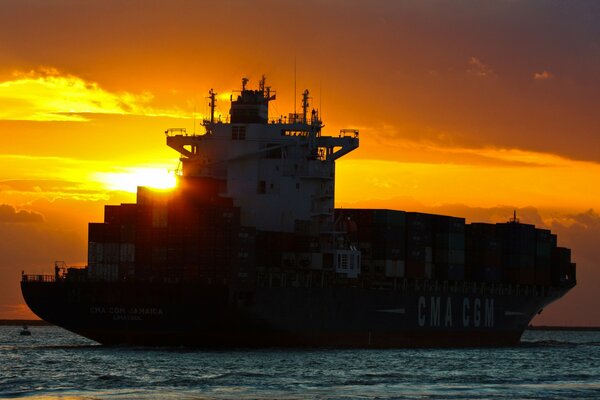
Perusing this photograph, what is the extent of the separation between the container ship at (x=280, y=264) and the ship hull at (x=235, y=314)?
0.08 metres

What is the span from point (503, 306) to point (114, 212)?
129ft

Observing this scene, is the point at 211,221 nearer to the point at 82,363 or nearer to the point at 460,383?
the point at 82,363

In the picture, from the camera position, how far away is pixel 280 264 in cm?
8512

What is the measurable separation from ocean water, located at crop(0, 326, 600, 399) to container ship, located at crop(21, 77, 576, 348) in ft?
7.96

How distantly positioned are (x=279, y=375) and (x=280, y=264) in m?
21.9

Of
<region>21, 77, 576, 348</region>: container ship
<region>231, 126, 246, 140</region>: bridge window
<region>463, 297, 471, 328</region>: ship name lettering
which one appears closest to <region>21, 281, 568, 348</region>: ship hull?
<region>21, 77, 576, 348</region>: container ship

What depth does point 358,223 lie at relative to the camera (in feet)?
305

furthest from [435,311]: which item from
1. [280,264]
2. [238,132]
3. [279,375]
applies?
[279,375]

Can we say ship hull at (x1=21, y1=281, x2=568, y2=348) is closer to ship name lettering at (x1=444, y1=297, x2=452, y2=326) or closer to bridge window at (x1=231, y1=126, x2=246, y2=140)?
ship name lettering at (x1=444, y1=297, x2=452, y2=326)

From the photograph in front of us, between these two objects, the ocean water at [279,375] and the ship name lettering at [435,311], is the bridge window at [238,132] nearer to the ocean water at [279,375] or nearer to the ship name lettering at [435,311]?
the ocean water at [279,375]

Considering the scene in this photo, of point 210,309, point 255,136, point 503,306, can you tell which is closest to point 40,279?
point 210,309

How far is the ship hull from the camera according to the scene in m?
77.2

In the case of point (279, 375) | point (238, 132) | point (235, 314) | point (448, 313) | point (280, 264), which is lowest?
point (279, 375)

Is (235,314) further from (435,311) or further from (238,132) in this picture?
(435,311)
